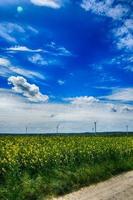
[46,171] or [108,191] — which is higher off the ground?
[46,171]

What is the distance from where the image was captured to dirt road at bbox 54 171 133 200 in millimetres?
17244

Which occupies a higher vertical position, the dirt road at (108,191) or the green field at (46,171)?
Result: the green field at (46,171)

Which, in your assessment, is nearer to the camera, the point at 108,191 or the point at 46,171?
the point at 108,191

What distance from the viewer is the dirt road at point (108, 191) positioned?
17244mm

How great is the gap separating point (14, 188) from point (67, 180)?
12.7 feet

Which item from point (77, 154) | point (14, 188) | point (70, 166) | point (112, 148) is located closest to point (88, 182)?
point (70, 166)

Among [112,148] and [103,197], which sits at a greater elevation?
[112,148]

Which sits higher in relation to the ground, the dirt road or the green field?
the green field

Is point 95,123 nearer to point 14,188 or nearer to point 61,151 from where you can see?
point 61,151

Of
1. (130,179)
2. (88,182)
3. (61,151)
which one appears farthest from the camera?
(61,151)

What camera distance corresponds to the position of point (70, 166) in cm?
2456

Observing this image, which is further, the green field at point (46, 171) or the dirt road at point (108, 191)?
the dirt road at point (108, 191)

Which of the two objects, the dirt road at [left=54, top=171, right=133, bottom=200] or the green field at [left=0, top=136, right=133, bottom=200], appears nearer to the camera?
the green field at [left=0, top=136, right=133, bottom=200]

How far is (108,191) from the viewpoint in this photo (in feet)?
61.8
